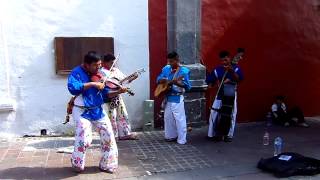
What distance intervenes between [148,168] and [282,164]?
6.16 feet

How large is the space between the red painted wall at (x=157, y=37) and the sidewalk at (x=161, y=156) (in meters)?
1.28

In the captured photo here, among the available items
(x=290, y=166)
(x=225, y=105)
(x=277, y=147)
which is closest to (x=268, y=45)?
(x=225, y=105)

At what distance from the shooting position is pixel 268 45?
33.8 ft

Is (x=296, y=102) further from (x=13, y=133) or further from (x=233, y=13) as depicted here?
(x=13, y=133)

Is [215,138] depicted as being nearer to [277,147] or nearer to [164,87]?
[277,147]

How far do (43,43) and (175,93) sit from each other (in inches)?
101

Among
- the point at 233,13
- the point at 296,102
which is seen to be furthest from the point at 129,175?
the point at 296,102

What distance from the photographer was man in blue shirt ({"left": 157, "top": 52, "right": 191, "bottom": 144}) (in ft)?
26.4

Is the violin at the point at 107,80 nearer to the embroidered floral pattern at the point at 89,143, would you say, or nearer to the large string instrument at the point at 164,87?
the embroidered floral pattern at the point at 89,143

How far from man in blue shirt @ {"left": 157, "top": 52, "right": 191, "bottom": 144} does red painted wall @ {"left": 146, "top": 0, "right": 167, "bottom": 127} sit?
1066 millimetres

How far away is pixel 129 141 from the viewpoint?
843cm

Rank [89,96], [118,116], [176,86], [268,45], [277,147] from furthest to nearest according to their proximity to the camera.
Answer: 1. [268,45]
2. [118,116]
3. [176,86]
4. [277,147]
5. [89,96]

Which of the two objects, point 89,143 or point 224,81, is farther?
point 224,81

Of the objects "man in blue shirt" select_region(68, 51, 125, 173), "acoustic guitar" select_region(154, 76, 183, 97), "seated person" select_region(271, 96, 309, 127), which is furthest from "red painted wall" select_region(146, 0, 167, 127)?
"man in blue shirt" select_region(68, 51, 125, 173)
